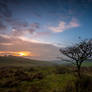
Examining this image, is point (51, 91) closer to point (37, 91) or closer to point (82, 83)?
point (37, 91)

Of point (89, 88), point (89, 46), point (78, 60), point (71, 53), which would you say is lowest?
point (89, 88)

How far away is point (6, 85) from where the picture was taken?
13.1 metres

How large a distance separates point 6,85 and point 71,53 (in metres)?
15.8

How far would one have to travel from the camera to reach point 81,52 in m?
18.4

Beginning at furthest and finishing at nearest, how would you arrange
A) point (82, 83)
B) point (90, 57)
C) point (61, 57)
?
point (61, 57)
point (90, 57)
point (82, 83)

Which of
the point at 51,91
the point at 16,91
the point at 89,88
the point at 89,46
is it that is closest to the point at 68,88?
the point at 51,91

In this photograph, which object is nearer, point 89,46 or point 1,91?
point 1,91

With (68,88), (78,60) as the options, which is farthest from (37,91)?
(78,60)

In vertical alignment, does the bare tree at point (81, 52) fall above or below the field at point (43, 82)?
above

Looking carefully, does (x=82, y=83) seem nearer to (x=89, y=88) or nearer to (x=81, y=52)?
(x=89, y=88)

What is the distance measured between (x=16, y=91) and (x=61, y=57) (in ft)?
47.6

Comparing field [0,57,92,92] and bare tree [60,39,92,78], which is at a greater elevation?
bare tree [60,39,92,78]

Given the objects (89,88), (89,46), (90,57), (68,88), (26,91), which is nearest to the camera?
(26,91)

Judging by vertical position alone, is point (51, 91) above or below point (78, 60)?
below
